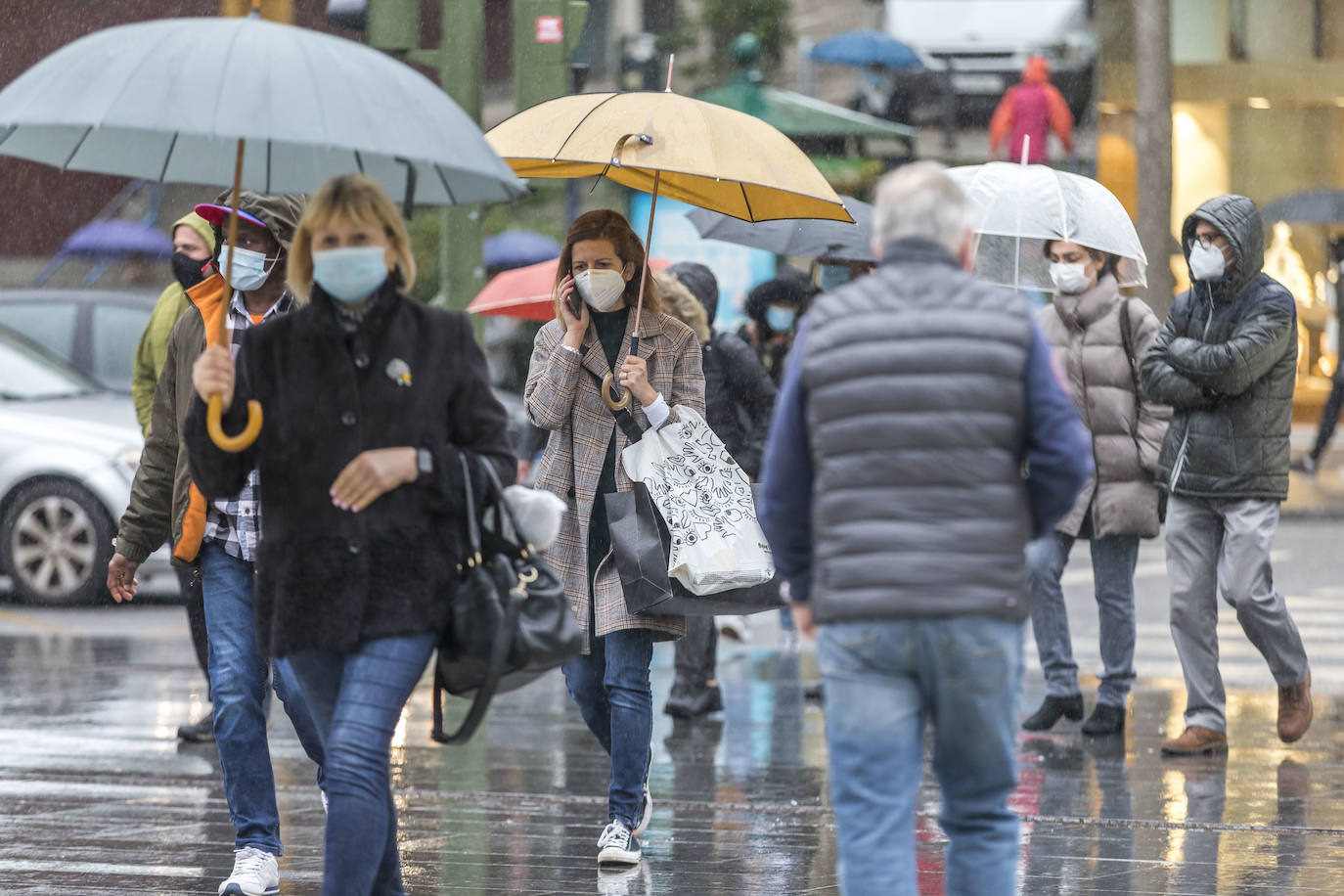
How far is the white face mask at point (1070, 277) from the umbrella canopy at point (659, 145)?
1.91 m

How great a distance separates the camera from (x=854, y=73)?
71.5 feet

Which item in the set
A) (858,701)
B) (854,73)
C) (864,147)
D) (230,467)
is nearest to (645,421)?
(230,467)

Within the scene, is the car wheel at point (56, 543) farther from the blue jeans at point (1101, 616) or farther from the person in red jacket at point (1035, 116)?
the person in red jacket at point (1035, 116)

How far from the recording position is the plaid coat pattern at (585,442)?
595 centimetres

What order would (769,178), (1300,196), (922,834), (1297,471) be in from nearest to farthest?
1. (769,178)
2. (922,834)
3. (1297,471)
4. (1300,196)

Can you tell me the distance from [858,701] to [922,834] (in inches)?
105

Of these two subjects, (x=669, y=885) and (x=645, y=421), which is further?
(x=645, y=421)

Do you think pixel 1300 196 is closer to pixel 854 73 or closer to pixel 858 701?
pixel 854 73

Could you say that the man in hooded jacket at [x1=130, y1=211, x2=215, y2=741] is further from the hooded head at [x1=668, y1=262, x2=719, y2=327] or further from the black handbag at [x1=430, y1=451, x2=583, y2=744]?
the black handbag at [x1=430, y1=451, x2=583, y2=744]

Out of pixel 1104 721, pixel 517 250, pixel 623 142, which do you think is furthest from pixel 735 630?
pixel 517 250

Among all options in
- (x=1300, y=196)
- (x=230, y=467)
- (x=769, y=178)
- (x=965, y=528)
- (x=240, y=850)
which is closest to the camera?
(x=965, y=528)

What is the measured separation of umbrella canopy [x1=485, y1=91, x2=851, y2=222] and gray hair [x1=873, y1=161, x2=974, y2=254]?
1.81 metres

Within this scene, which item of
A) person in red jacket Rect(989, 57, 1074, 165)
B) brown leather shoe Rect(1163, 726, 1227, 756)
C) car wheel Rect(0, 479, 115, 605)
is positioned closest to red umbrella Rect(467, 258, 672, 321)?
brown leather shoe Rect(1163, 726, 1227, 756)

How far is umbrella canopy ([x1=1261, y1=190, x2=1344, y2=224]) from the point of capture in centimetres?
2047
